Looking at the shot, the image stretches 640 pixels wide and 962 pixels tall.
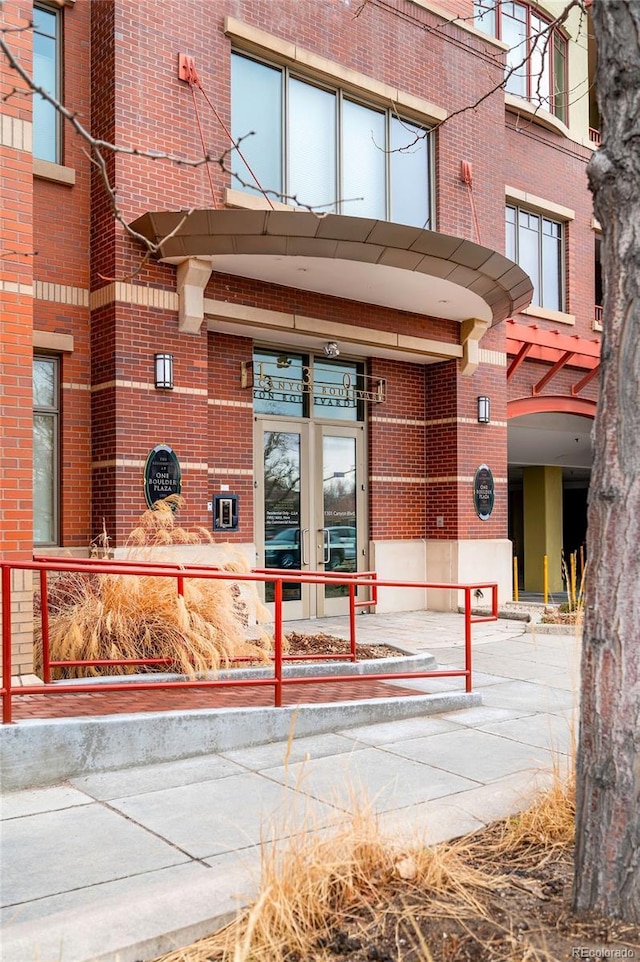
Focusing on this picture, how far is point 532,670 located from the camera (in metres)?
8.89

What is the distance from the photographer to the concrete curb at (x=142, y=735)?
482 cm

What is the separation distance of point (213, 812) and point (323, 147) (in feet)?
32.0

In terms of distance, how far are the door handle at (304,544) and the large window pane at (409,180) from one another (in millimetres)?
4751

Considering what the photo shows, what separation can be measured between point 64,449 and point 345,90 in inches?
255

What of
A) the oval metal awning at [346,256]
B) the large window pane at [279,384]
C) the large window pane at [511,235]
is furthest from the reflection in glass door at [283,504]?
the large window pane at [511,235]

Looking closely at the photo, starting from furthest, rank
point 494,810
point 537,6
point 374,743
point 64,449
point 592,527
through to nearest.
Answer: point 537,6, point 64,449, point 374,743, point 494,810, point 592,527

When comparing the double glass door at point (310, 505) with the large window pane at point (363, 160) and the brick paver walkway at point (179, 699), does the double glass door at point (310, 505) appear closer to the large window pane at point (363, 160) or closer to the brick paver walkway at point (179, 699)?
the large window pane at point (363, 160)

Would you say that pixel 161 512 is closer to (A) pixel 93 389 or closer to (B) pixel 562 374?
(A) pixel 93 389

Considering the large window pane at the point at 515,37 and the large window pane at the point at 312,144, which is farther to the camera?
the large window pane at the point at 515,37

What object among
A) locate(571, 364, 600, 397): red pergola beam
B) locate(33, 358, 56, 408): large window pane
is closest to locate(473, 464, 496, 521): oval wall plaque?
locate(571, 364, 600, 397): red pergola beam

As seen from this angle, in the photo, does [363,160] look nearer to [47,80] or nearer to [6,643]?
[47,80]

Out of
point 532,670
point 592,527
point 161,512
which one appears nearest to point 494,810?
point 592,527

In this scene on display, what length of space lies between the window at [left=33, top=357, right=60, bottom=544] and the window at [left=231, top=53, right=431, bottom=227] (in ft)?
10.8

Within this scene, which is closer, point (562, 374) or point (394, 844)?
point (394, 844)
